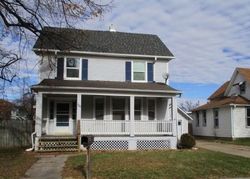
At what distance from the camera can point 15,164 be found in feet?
55.2

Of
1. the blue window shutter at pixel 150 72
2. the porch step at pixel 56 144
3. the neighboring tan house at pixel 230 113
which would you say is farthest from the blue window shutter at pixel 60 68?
the neighboring tan house at pixel 230 113

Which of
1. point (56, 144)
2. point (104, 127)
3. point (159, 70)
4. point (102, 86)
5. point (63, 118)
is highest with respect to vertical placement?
point (159, 70)

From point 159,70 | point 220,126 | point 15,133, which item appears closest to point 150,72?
point 159,70

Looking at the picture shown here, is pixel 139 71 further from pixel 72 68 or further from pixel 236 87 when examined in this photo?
pixel 236 87

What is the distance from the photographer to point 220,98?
136 feet

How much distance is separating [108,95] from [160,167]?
29.9 ft

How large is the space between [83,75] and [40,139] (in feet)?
18.5

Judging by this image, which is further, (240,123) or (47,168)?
(240,123)

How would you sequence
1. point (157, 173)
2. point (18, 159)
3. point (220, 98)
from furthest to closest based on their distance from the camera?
point (220, 98) → point (18, 159) → point (157, 173)

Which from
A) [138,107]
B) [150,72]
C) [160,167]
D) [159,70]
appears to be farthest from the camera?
[159,70]

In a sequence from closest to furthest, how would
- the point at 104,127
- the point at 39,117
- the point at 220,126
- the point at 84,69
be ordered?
the point at 39,117, the point at 104,127, the point at 84,69, the point at 220,126

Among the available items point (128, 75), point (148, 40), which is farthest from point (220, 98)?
point (128, 75)

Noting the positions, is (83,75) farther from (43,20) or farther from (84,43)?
(43,20)

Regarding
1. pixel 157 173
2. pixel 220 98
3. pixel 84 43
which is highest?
pixel 84 43
